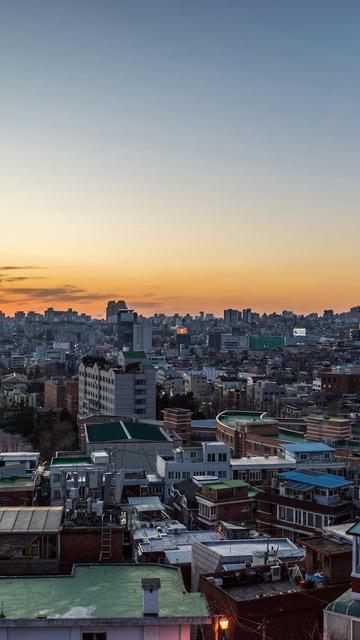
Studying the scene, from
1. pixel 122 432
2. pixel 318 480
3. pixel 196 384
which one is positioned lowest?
pixel 196 384

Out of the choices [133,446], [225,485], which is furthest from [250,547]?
[133,446]

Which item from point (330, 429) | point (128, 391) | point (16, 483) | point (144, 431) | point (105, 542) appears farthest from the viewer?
point (128, 391)

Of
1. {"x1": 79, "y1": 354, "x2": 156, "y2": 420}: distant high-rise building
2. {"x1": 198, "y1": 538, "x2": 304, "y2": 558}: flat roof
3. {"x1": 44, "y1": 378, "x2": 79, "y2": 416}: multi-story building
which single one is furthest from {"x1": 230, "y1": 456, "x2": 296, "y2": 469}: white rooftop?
{"x1": 44, "y1": 378, "x2": 79, "y2": 416}: multi-story building

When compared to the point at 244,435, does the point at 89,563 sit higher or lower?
higher

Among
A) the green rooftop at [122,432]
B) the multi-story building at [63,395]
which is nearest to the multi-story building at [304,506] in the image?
the green rooftop at [122,432]

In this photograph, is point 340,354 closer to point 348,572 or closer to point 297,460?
point 297,460

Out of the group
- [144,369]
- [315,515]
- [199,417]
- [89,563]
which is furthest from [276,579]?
[199,417]

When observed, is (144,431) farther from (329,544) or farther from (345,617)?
(345,617)
